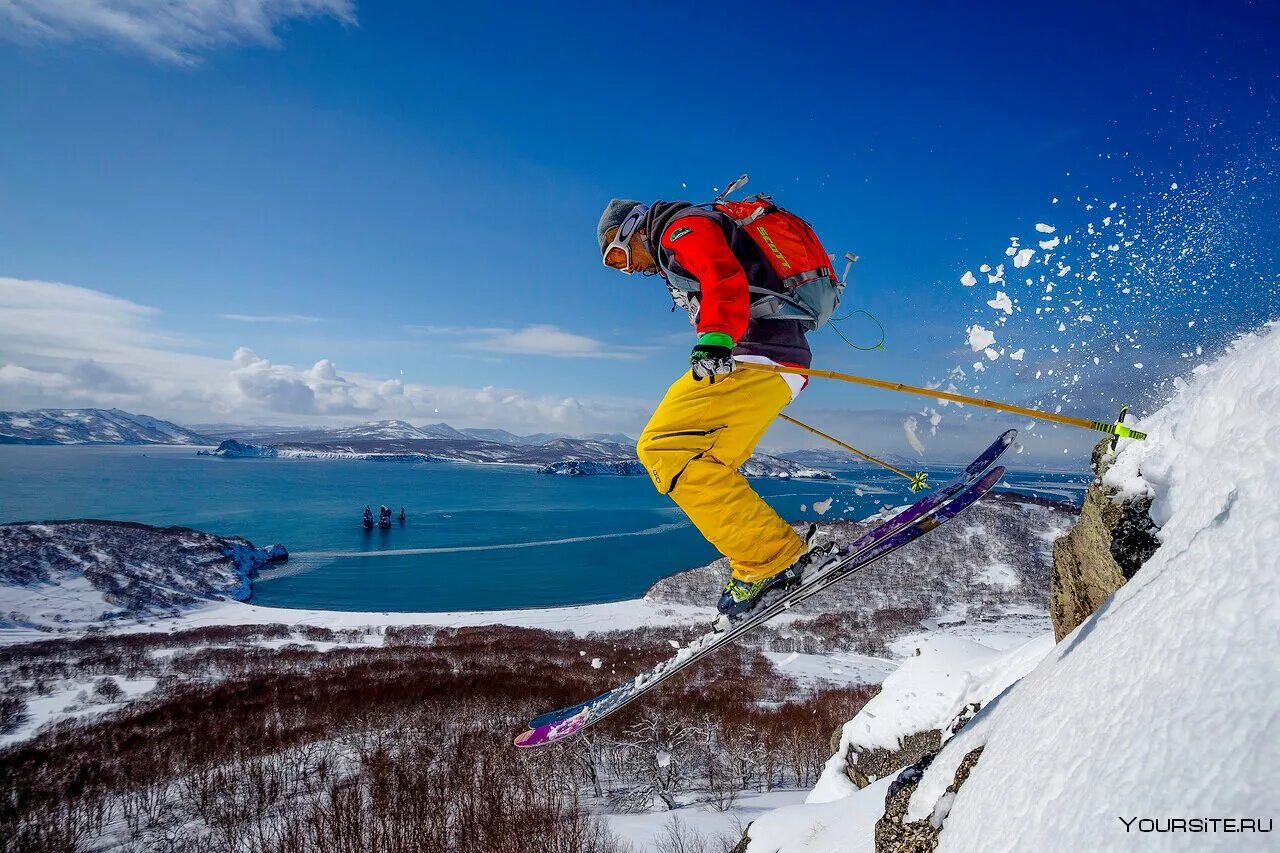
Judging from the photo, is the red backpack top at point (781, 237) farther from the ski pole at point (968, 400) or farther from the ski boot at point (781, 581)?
the ski boot at point (781, 581)

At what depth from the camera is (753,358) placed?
3500 millimetres

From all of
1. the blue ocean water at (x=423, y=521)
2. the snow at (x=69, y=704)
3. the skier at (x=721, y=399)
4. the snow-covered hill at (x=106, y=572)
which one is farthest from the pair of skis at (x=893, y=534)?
the snow-covered hill at (x=106, y=572)

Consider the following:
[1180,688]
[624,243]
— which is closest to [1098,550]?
[1180,688]

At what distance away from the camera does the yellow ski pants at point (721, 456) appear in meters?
3.35

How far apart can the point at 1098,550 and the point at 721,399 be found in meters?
2.69

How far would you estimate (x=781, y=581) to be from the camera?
12.1 feet

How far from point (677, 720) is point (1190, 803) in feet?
41.4

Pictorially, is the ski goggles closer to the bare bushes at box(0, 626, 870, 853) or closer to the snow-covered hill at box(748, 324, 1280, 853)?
the snow-covered hill at box(748, 324, 1280, 853)

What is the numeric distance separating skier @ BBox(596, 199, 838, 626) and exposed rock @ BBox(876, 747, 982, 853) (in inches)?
50.7

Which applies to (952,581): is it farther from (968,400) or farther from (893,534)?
(968,400)

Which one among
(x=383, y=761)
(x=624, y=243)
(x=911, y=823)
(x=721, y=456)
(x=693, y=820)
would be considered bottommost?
(x=383, y=761)

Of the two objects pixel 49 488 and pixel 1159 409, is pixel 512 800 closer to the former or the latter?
pixel 1159 409

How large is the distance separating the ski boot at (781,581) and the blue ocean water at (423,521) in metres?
14.6

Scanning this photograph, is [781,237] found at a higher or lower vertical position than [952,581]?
higher
